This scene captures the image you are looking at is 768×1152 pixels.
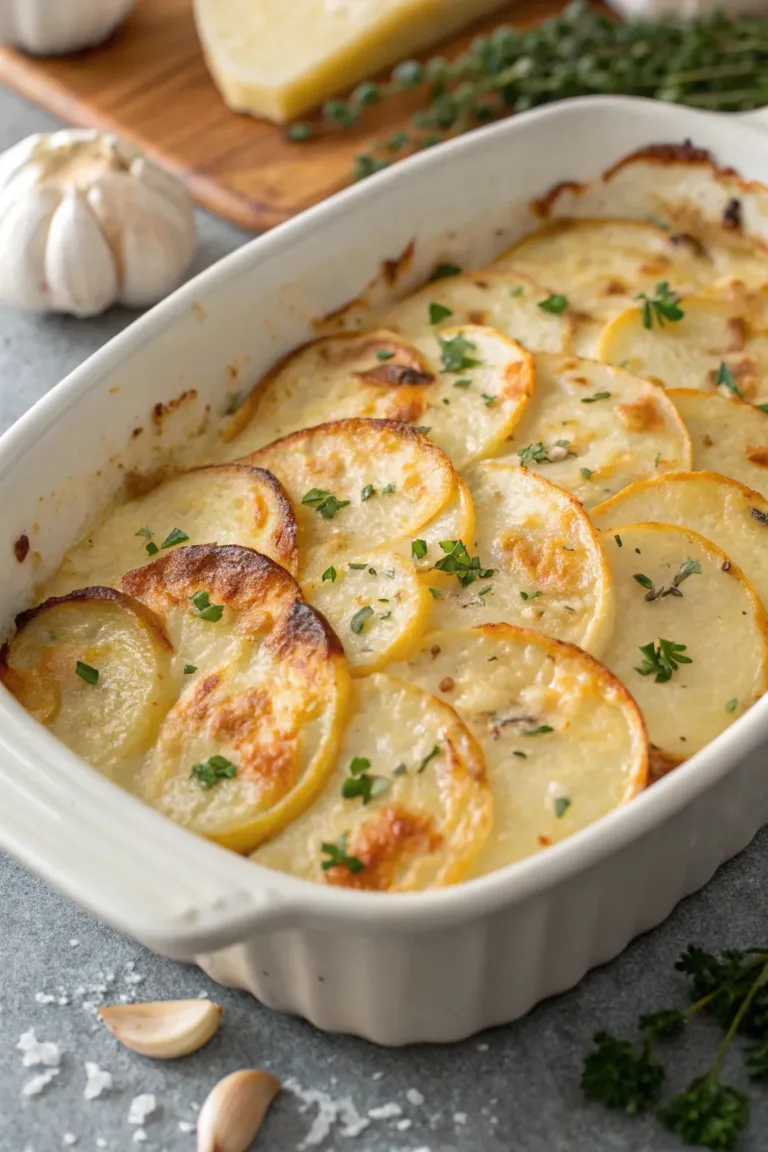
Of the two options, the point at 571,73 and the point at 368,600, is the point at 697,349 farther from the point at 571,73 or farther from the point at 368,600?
the point at 571,73

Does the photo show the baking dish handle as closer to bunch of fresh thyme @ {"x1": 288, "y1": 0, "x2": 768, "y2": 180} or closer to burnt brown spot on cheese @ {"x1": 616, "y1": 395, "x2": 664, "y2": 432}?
burnt brown spot on cheese @ {"x1": 616, "y1": 395, "x2": 664, "y2": 432}

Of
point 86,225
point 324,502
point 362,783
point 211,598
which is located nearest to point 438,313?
point 324,502

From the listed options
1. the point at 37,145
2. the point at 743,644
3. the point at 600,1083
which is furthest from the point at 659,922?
the point at 37,145

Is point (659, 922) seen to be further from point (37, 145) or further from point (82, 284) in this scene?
A: point (37, 145)

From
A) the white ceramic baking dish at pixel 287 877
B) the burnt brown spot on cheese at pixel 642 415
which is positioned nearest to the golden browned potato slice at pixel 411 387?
the white ceramic baking dish at pixel 287 877

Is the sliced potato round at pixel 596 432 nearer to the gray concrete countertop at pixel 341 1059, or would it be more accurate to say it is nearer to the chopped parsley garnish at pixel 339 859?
the gray concrete countertop at pixel 341 1059
